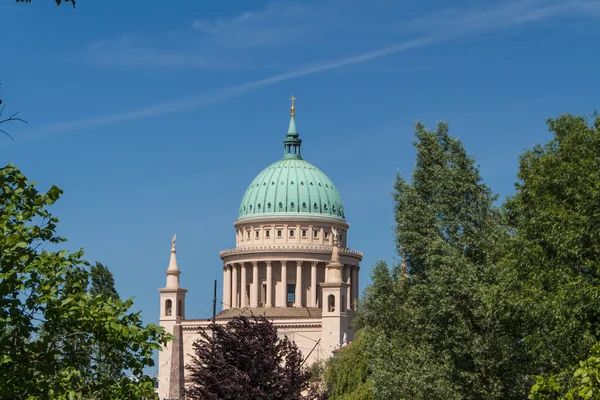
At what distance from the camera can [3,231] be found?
2348 cm

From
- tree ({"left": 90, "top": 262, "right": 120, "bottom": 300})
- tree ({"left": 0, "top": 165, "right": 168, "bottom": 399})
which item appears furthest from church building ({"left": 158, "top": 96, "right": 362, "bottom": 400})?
tree ({"left": 0, "top": 165, "right": 168, "bottom": 399})

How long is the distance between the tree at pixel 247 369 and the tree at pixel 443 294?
481 centimetres

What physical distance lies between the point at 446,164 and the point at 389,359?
7929 millimetres

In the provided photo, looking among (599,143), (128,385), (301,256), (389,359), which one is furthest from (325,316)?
(128,385)

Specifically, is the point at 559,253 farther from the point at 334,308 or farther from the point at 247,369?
the point at 334,308

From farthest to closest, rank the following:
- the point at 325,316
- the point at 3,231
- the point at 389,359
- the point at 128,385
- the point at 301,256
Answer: the point at 301,256
the point at 325,316
the point at 389,359
the point at 128,385
the point at 3,231

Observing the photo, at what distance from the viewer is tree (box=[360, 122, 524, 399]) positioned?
45.2 m

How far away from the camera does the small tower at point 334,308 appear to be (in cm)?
14262

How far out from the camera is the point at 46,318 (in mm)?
22812

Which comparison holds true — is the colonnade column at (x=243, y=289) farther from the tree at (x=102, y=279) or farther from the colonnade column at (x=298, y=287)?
the tree at (x=102, y=279)

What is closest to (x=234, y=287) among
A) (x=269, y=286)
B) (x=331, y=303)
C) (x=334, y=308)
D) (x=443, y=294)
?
(x=269, y=286)

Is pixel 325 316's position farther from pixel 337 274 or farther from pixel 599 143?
pixel 599 143

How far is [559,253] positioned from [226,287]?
13017 centimetres

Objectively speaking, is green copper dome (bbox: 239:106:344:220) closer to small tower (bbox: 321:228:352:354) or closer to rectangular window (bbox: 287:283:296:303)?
rectangular window (bbox: 287:283:296:303)
